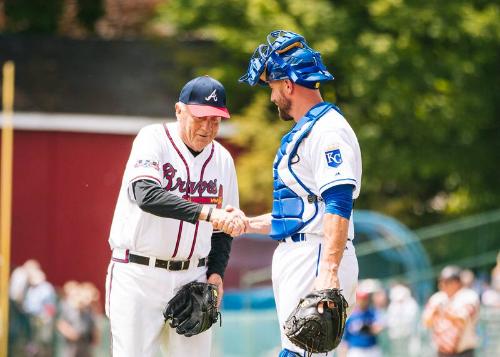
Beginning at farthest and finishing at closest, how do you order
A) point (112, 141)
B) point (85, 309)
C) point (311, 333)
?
point (112, 141) < point (85, 309) < point (311, 333)

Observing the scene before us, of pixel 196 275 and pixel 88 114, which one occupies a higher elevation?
pixel 88 114

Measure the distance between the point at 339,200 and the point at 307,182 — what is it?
0.35 metres

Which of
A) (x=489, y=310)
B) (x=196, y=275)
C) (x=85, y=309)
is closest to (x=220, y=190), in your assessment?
(x=196, y=275)

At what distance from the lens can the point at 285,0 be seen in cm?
2555

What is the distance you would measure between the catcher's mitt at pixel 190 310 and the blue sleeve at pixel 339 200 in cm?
123

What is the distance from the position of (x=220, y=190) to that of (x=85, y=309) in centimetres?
1241

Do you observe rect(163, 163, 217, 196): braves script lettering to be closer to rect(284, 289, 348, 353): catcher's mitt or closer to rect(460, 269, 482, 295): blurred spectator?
rect(284, 289, 348, 353): catcher's mitt

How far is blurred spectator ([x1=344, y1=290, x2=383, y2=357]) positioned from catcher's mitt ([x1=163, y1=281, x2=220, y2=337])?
8718 millimetres

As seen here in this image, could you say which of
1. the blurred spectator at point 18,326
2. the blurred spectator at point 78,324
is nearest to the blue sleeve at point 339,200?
the blurred spectator at point 78,324

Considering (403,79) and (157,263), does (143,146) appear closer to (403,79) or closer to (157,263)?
(157,263)

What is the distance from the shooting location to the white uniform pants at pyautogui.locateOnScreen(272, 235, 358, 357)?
23.2ft

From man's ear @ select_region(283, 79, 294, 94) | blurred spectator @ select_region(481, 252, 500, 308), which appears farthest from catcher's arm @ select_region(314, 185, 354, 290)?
blurred spectator @ select_region(481, 252, 500, 308)

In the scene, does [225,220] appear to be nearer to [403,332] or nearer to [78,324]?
[403,332]

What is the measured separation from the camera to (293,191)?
23.5ft
